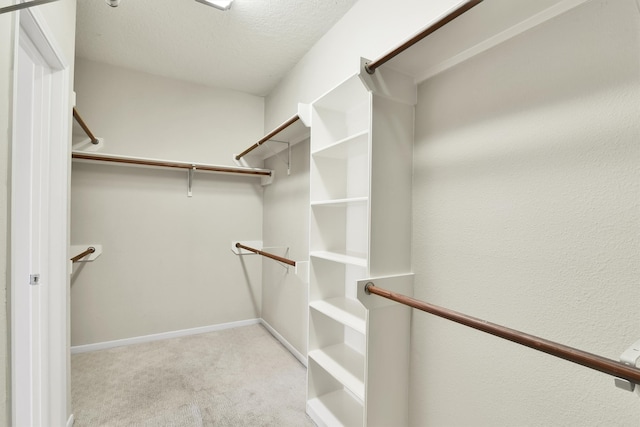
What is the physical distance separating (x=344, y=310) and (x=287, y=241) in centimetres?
118

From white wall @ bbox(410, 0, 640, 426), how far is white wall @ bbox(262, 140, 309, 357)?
3.99ft

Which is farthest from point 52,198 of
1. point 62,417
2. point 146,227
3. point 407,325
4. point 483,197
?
point 483,197

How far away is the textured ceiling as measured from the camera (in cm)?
193

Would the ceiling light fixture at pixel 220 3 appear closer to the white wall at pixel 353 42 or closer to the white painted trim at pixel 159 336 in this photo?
the white wall at pixel 353 42

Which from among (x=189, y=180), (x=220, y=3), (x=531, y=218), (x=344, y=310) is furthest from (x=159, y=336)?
(x=531, y=218)

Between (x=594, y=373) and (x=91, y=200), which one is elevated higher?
(x=91, y=200)

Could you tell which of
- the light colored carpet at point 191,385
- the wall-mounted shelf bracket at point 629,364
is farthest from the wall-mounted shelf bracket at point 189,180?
the wall-mounted shelf bracket at point 629,364

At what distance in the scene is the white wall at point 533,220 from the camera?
827 millimetres

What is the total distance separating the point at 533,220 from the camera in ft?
3.29

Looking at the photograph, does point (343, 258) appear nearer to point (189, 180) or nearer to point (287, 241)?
point (287, 241)

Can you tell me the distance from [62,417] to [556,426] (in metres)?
2.25

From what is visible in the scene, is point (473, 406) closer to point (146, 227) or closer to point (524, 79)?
point (524, 79)

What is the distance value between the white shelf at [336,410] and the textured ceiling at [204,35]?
2488 millimetres

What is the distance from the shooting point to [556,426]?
0.92 meters
